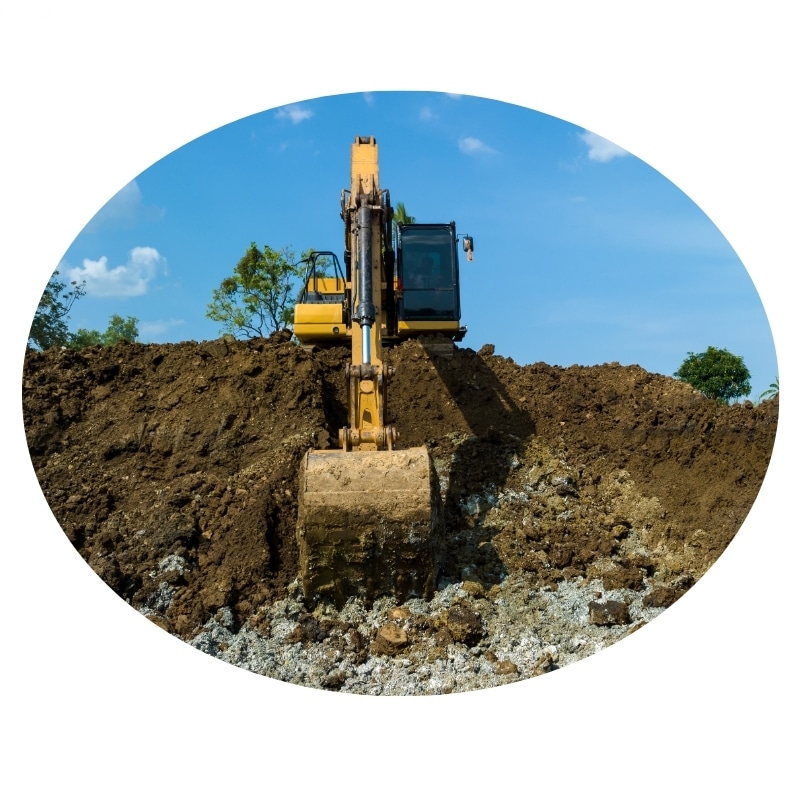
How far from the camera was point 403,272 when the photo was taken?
36.8 feet

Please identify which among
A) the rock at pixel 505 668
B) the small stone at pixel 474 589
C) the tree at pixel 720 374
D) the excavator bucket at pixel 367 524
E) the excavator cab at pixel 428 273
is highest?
the tree at pixel 720 374

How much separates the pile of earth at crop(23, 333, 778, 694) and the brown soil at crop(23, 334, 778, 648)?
0.03 meters

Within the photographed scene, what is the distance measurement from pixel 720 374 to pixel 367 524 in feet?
63.8

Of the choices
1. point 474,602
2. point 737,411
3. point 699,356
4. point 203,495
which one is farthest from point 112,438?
point 699,356

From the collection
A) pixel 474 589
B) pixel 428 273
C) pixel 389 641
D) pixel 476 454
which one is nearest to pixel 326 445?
Answer: pixel 476 454

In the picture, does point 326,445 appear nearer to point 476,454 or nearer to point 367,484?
point 476,454

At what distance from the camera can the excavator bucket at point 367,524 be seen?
21.1 ft

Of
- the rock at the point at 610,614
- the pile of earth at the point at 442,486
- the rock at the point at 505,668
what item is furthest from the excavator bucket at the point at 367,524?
the rock at the point at 610,614

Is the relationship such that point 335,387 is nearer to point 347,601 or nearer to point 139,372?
point 139,372

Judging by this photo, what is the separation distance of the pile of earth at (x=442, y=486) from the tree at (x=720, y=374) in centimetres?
1271

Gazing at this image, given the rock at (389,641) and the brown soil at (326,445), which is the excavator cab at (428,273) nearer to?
the brown soil at (326,445)

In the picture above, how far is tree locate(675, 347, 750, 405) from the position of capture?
2283cm

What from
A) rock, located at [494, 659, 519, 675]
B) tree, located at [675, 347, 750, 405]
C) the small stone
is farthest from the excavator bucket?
tree, located at [675, 347, 750, 405]

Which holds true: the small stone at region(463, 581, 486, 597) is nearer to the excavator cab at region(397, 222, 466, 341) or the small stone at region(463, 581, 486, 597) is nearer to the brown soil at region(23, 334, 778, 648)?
the brown soil at region(23, 334, 778, 648)
